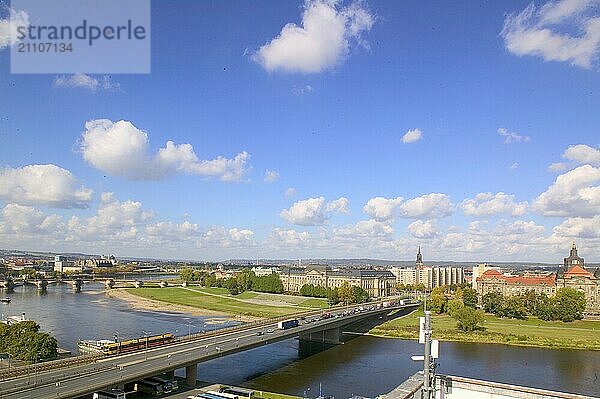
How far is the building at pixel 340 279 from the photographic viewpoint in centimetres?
11288

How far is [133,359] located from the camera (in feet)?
103

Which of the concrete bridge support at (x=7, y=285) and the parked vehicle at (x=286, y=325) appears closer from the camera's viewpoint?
the parked vehicle at (x=286, y=325)

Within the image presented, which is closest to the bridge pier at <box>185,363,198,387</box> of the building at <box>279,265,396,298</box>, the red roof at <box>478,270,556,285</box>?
the building at <box>279,265,396,298</box>

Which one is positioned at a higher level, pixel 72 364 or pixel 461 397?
pixel 461 397

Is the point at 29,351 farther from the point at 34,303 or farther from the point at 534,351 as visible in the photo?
the point at 34,303

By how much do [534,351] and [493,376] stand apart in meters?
14.0

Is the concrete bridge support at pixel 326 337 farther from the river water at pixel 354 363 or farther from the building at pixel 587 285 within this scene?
the building at pixel 587 285

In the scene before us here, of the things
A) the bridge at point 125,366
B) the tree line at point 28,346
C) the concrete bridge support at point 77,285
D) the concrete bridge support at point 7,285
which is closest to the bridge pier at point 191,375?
the bridge at point 125,366

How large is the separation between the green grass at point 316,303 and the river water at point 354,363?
74.8ft

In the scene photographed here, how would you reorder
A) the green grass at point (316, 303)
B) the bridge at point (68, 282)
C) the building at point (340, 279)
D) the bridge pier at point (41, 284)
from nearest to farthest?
the green grass at point (316, 303), the bridge at point (68, 282), the bridge pier at point (41, 284), the building at point (340, 279)

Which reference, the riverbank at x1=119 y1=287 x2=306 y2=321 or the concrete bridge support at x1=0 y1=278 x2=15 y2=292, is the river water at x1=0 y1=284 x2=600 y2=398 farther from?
the concrete bridge support at x1=0 y1=278 x2=15 y2=292

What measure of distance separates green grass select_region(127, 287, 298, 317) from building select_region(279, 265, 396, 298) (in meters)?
23.2

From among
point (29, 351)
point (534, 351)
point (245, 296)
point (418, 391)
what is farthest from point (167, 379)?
point (245, 296)

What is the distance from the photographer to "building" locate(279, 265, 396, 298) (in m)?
113
